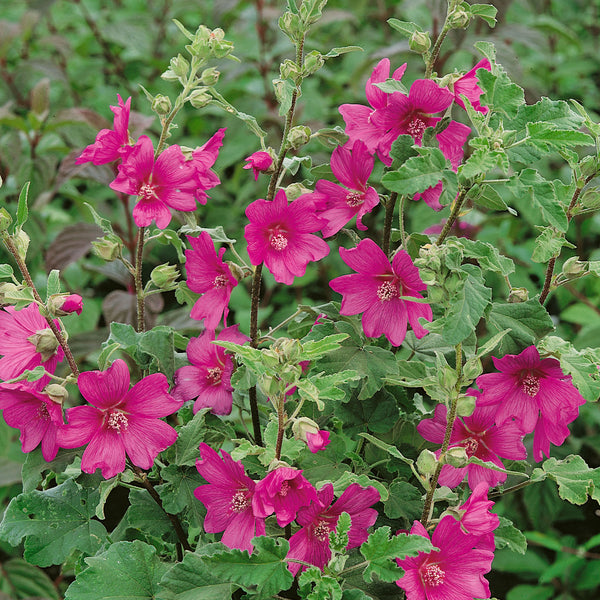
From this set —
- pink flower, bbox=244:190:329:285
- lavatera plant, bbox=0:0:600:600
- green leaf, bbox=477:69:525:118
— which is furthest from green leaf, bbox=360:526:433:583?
green leaf, bbox=477:69:525:118

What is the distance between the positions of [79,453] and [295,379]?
26cm

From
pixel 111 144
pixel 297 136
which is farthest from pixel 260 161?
pixel 111 144

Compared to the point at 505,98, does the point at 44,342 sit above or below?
below

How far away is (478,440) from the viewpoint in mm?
713

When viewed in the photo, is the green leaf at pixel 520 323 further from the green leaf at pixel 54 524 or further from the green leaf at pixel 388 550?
the green leaf at pixel 54 524

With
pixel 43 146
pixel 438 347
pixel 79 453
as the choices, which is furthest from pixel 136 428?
pixel 43 146

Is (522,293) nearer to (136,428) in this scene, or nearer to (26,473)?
(136,428)

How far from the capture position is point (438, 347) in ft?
2.59

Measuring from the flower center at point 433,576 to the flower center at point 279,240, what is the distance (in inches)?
11.7

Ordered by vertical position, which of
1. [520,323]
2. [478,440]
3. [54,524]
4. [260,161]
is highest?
[260,161]

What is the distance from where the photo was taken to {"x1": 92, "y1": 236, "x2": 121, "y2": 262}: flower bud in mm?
722

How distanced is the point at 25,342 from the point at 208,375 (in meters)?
0.17

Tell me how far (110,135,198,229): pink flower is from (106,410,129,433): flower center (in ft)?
0.55

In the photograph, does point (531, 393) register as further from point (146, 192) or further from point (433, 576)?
point (146, 192)
